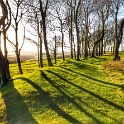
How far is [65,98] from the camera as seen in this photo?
53.9ft

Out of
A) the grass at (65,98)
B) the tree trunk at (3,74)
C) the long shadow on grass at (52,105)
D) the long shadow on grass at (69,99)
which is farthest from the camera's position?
the tree trunk at (3,74)

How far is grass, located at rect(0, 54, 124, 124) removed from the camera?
13.7m

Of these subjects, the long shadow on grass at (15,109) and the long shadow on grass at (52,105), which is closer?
the long shadow on grass at (52,105)

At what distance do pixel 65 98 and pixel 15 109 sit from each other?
11.0 ft

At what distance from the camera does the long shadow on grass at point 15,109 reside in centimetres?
1405

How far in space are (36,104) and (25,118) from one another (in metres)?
1.84

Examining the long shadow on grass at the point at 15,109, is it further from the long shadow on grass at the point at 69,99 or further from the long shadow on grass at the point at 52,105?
the long shadow on grass at the point at 69,99

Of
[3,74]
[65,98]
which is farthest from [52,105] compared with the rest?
[3,74]

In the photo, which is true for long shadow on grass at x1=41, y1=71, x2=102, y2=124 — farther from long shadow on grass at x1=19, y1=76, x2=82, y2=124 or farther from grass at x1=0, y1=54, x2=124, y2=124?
long shadow on grass at x1=19, y1=76, x2=82, y2=124

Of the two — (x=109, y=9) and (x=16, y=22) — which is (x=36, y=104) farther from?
(x=109, y=9)

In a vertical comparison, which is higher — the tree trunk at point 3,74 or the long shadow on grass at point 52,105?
the tree trunk at point 3,74

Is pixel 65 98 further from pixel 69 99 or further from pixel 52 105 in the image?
pixel 52 105

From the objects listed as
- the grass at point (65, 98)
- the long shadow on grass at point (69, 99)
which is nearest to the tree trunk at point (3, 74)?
the grass at point (65, 98)

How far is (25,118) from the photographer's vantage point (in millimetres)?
14180
